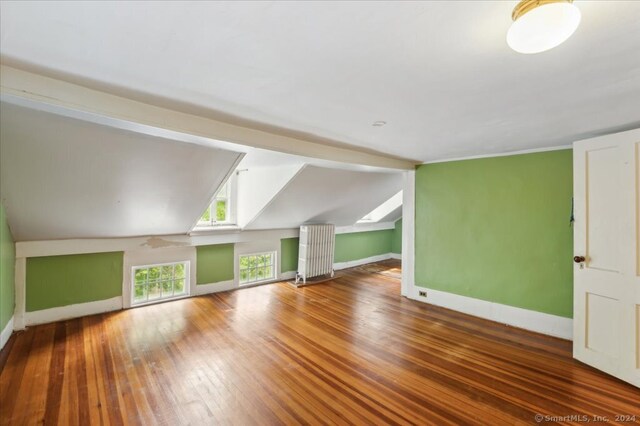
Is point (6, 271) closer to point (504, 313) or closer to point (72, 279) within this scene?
point (72, 279)

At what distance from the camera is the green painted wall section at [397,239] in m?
7.25

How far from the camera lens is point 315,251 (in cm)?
526

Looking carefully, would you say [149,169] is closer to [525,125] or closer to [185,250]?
[185,250]

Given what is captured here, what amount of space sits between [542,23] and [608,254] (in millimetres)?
2446

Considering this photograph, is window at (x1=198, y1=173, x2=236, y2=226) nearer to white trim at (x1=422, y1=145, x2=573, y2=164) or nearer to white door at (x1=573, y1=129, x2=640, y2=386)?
white trim at (x1=422, y1=145, x2=573, y2=164)

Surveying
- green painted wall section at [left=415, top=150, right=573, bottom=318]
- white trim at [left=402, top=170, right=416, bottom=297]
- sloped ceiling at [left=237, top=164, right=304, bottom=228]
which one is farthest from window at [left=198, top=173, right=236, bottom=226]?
green painted wall section at [left=415, top=150, right=573, bottom=318]

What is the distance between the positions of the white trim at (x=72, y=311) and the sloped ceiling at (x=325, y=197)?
6.63ft

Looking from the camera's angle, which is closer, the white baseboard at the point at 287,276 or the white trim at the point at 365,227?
the white baseboard at the point at 287,276

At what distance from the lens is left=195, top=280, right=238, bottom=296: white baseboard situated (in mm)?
4338

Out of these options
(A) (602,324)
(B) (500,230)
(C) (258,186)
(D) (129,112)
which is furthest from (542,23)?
(C) (258,186)

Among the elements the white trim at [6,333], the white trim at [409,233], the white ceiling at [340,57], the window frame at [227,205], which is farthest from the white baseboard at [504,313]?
the white trim at [6,333]

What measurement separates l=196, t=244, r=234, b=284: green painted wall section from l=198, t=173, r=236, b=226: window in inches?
15.8

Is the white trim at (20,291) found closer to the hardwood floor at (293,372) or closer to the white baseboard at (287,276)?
the hardwood floor at (293,372)

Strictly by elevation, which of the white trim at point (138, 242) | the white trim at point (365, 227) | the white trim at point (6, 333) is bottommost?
the white trim at point (6, 333)
